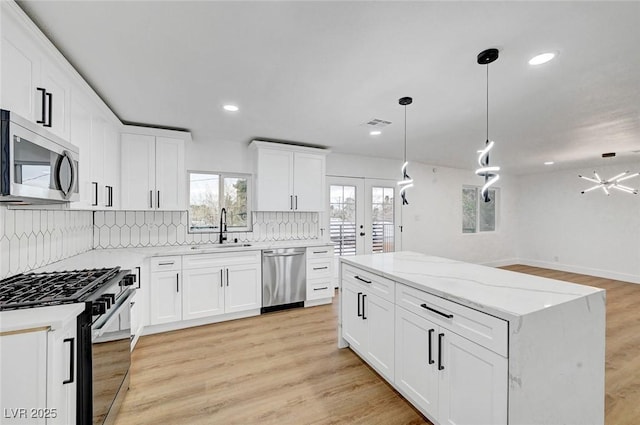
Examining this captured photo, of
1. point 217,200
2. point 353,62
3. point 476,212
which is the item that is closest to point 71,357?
point 353,62

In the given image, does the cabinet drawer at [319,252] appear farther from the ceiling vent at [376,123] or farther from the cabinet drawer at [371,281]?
the ceiling vent at [376,123]

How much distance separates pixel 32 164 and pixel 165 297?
7.43ft

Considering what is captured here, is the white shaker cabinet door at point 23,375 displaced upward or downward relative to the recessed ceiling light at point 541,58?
A: downward

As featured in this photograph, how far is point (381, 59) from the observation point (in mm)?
1992

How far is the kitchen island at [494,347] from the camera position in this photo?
53.4 inches

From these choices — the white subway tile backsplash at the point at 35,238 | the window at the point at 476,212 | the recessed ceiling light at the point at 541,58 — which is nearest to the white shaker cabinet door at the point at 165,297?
the white subway tile backsplash at the point at 35,238

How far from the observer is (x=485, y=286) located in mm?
1752

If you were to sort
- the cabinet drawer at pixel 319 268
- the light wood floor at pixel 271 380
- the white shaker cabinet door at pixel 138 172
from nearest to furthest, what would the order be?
the light wood floor at pixel 271 380
the white shaker cabinet door at pixel 138 172
the cabinet drawer at pixel 319 268

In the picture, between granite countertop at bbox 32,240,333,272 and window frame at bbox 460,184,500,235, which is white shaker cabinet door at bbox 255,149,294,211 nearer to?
granite countertop at bbox 32,240,333,272

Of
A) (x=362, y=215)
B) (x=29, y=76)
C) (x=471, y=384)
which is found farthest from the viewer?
(x=362, y=215)

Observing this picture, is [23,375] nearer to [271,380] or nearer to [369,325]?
[271,380]

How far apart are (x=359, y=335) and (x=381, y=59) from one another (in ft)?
7.51

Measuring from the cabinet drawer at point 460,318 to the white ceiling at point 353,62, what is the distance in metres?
1.63

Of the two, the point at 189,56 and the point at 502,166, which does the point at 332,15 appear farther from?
the point at 502,166
